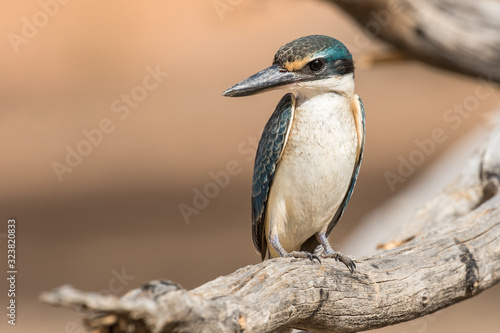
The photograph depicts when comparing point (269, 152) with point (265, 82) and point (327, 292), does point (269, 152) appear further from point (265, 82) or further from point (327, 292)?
point (327, 292)

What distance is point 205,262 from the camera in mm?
7004

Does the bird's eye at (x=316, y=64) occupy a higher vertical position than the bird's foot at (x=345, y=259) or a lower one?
higher

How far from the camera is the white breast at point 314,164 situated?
125 inches

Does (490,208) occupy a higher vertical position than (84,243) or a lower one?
lower

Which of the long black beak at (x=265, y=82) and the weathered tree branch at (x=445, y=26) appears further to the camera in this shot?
the weathered tree branch at (x=445, y=26)

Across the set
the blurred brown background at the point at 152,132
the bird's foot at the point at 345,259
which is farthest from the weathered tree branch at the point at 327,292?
the blurred brown background at the point at 152,132

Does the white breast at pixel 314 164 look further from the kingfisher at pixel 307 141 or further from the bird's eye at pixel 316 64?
the bird's eye at pixel 316 64

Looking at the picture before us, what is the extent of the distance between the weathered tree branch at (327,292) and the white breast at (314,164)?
0.40 meters

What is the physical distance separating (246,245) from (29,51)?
626 cm

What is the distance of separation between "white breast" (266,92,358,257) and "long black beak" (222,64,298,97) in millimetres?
201

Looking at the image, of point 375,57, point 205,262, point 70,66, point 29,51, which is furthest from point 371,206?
point 29,51

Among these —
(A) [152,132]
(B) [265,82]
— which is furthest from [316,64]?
(A) [152,132]

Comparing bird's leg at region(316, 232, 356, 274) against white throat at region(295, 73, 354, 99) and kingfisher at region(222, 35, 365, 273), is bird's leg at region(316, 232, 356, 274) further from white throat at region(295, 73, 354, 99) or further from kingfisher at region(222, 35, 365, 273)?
white throat at region(295, 73, 354, 99)

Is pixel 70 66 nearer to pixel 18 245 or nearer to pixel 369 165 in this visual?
pixel 18 245
